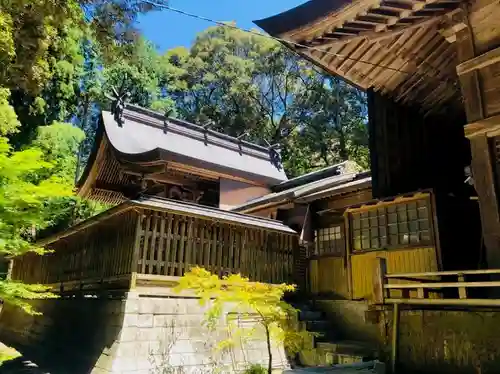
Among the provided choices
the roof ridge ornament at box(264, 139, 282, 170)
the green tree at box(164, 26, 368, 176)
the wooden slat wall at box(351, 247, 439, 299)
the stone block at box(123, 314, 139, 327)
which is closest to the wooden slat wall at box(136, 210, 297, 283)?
the stone block at box(123, 314, 139, 327)

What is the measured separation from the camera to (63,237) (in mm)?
→ 14148

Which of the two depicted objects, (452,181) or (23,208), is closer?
(23,208)

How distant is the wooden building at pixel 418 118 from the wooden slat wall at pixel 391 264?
25 mm

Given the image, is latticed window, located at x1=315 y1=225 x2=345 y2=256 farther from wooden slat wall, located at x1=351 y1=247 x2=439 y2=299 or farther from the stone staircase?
the stone staircase

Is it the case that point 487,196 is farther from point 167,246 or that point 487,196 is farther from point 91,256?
point 91,256

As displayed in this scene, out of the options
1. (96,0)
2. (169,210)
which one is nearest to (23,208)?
(169,210)

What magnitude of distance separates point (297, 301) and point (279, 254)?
1.52 m

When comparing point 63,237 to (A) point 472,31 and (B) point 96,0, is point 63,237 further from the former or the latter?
(A) point 472,31

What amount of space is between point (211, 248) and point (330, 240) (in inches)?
153

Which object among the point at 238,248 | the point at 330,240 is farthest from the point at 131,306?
the point at 330,240

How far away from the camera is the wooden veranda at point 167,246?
985 centimetres

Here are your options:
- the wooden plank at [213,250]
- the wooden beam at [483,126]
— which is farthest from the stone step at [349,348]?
the wooden beam at [483,126]

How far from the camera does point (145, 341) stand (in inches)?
341

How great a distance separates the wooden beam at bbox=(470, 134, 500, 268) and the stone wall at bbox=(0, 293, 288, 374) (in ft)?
19.3
